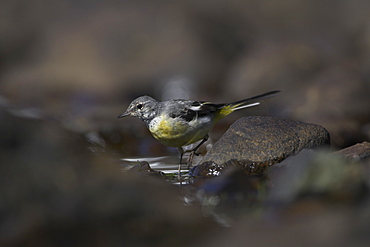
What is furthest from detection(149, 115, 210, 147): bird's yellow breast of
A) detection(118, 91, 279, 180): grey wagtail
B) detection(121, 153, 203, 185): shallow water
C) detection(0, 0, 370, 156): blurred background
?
detection(0, 0, 370, 156): blurred background

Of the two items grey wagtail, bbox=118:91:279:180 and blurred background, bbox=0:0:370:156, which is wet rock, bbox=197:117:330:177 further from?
blurred background, bbox=0:0:370:156

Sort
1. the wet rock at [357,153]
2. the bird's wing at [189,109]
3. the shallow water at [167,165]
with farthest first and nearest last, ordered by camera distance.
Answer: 1. the bird's wing at [189,109]
2. the shallow water at [167,165]
3. the wet rock at [357,153]

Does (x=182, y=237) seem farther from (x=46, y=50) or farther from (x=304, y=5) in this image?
(x=304, y=5)

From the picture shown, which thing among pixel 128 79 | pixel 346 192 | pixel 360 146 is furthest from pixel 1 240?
pixel 128 79

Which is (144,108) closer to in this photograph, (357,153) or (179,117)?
(179,117)

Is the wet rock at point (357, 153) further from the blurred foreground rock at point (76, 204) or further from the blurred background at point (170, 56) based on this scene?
the blurred background at point (170, 56)

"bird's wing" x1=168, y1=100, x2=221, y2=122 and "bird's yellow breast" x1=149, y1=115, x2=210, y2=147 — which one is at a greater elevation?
"bird's wing" x1=168, y1=100, x2=221, y2=122

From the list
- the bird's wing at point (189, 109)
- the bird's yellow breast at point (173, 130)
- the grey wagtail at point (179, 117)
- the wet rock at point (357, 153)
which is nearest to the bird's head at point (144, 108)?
the grey wagtail at point (179, 117)
